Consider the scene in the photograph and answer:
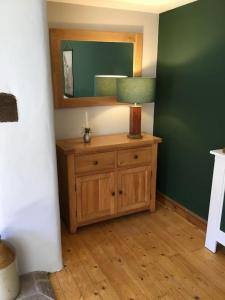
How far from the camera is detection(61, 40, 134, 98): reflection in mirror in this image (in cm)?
255

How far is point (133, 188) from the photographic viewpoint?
2729mm

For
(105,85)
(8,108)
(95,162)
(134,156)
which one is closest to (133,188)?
(134,156)

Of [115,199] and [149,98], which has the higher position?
[149,98]

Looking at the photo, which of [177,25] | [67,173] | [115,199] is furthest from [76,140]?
[177,25]

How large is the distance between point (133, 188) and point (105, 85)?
3.54ft

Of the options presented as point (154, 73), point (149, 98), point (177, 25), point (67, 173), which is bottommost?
point (67, 173)

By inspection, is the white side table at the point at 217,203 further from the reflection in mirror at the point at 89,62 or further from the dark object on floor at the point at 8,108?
the dark object on floor at the point at 8,108

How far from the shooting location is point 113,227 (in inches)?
105

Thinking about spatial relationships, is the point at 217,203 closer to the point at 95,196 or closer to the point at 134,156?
the point at 134,156

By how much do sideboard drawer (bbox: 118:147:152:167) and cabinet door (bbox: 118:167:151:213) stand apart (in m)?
0.08

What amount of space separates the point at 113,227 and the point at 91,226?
8.5 inches

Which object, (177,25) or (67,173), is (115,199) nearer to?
(67,173)

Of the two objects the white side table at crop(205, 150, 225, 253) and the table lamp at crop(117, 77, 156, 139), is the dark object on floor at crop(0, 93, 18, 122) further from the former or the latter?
the white side table at crop(205, 150, 225, 253)

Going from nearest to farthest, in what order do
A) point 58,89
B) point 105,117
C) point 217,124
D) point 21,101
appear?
1. point 21,101
2. point 217,124
3. point 58,89
4. point 105,117
